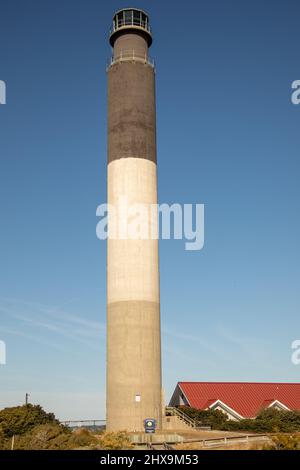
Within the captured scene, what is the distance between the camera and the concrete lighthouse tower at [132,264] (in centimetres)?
5084

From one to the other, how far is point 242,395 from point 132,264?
91.1 feet

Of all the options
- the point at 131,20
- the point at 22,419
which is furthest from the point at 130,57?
the point at 22,419

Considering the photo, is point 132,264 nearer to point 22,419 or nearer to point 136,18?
point 22,419

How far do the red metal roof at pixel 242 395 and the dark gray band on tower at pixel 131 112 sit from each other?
30.4 metres

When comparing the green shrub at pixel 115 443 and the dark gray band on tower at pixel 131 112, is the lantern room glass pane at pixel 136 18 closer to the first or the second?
the dark gray band on tower at pixel 131 112

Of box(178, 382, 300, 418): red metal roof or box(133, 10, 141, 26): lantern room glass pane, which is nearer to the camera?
box(133, 10, 141, 26): lantern room glass pane

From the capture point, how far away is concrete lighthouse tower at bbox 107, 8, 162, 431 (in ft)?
167

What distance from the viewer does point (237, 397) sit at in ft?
228

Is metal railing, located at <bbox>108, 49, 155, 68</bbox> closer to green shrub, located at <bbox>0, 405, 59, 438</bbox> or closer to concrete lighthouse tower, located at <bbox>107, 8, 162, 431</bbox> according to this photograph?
concrete lighthouse tower, located at <bbox>107, 8, 162, 431</bbox>

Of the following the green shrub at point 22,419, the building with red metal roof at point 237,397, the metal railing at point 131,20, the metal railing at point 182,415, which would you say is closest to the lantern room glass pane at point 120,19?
the metal railing at point 131,20

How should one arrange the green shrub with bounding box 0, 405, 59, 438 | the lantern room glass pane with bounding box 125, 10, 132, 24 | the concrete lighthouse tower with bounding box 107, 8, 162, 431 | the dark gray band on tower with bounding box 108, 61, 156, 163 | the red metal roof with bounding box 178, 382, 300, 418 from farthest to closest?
the red metal roof with bounding box 178, 382, 300, 418
the lantern room glass pane with bounding box 125, 10, 132, 24
the dark gray band on tower with bounding box 108, 61, 156, 163
the concrete lighthouse tower with bounding box 107, 8, 162, 431
the green shrub with bounding box 0, 405, 59, 438

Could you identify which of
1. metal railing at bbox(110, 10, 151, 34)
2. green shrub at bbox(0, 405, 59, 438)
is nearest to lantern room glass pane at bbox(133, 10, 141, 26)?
metal railing at bbox(110, 10, 151, 34)

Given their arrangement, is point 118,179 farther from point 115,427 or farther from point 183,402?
point 183,402

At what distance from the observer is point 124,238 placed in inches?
2105
